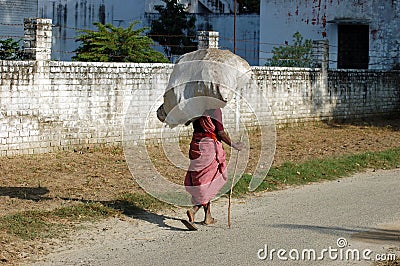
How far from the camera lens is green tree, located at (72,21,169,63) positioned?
17.2m

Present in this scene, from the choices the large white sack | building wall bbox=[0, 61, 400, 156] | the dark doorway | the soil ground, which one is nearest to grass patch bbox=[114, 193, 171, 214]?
the soil ground

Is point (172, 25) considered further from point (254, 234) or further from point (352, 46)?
point (254, 234)

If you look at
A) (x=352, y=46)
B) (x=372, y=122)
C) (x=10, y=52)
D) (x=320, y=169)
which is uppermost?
(x=352, y=46)

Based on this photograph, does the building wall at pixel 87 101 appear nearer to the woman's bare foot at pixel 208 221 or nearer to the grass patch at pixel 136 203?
the grass patch at pixel 136 203

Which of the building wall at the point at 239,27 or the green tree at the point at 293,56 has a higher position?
the building wall at the point at 239,27

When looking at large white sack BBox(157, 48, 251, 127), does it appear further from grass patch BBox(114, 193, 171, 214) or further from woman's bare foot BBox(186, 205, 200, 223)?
grass patch BBox(114, 193, 171, 214)

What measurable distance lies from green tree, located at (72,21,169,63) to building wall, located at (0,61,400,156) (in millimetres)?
1569

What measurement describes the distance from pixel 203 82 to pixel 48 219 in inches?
103

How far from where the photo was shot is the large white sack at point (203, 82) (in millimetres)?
8836

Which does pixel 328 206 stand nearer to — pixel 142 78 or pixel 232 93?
pixel 232 93

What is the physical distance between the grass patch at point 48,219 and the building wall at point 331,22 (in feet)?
54.9

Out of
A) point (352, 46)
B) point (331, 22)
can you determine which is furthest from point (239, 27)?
point (352, 46)

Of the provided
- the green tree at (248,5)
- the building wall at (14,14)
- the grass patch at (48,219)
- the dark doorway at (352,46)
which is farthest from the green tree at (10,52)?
the green tree at (248,5)

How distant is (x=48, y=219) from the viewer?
9219 mm
